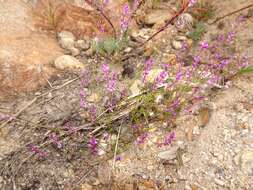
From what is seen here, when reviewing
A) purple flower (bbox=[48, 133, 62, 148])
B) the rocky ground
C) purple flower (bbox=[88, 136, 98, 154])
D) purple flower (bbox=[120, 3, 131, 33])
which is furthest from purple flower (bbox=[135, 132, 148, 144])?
purple flower (bbox=[120, 3, 131, 33])

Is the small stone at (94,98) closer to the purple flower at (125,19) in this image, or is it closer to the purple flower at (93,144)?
the purple flower at (93,144)

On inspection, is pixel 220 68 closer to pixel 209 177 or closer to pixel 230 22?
pixel 230 22

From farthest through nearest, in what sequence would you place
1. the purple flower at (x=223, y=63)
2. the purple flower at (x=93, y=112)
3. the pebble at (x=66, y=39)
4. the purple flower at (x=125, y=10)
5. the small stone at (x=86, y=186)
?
the pebble at (x=66, y=39), the purple flower at (x=125, y=10), the purple flower at (x=223, y=63), the purple flower at (x=93, y=112), the small stone at (x=86, y=186)

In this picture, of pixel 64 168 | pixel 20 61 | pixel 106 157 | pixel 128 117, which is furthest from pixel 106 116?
pixel 20 61

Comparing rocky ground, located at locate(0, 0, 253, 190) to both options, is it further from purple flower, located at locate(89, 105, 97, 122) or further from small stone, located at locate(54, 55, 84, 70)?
purple flower, located at locate(89, 105, 97, 122)

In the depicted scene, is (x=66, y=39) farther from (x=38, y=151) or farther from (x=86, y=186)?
(x=86, y=186)

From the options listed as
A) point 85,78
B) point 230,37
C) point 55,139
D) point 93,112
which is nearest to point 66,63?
point 85,78

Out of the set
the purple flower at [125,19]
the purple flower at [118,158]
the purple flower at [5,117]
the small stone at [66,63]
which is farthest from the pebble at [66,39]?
the purple flower at [118,158]
